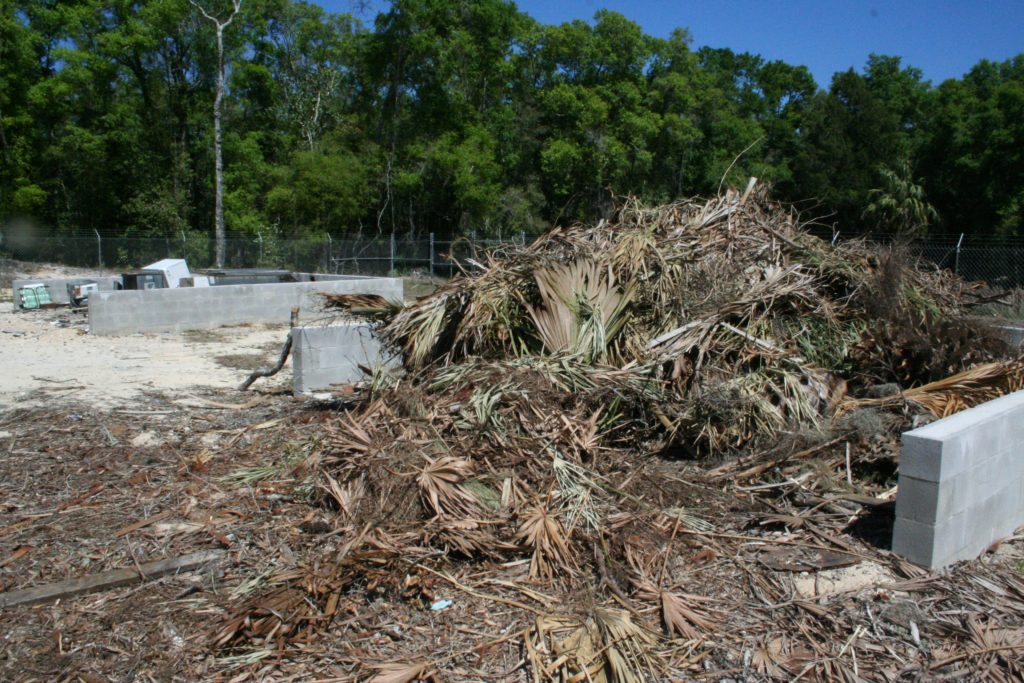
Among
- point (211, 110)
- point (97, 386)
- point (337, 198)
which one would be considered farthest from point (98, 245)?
point (97, 386)

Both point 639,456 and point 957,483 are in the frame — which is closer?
point 957,483

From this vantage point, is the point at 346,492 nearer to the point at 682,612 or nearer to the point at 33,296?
the point at 682,612

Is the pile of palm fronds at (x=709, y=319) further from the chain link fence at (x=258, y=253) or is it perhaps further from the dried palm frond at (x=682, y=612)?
the chain link fence at (x=258, y=253)

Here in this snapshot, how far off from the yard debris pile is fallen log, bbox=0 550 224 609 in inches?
25.9

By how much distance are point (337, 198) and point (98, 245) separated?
31.0 ft

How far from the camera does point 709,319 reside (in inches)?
263

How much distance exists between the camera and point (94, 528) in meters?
5.18

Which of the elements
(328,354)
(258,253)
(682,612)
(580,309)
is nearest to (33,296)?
(258,253)

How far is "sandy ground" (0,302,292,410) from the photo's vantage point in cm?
934

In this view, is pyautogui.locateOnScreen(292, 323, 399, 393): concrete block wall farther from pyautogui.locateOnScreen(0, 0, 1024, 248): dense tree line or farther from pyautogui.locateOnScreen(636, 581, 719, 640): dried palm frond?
pyautogui.locateOnScreen(0, 0, 1024, 248): dense tree line

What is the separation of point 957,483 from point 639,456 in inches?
84.9

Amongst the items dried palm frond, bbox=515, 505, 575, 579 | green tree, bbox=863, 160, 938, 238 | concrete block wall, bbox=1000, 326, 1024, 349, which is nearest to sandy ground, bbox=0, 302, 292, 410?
dried palm frond, bbox=515, 505, 575, 579

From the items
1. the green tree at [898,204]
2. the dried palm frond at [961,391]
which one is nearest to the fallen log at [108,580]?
the dried palm frond at [961,391]

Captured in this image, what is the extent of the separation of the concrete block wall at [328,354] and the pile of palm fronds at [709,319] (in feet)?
4.77
